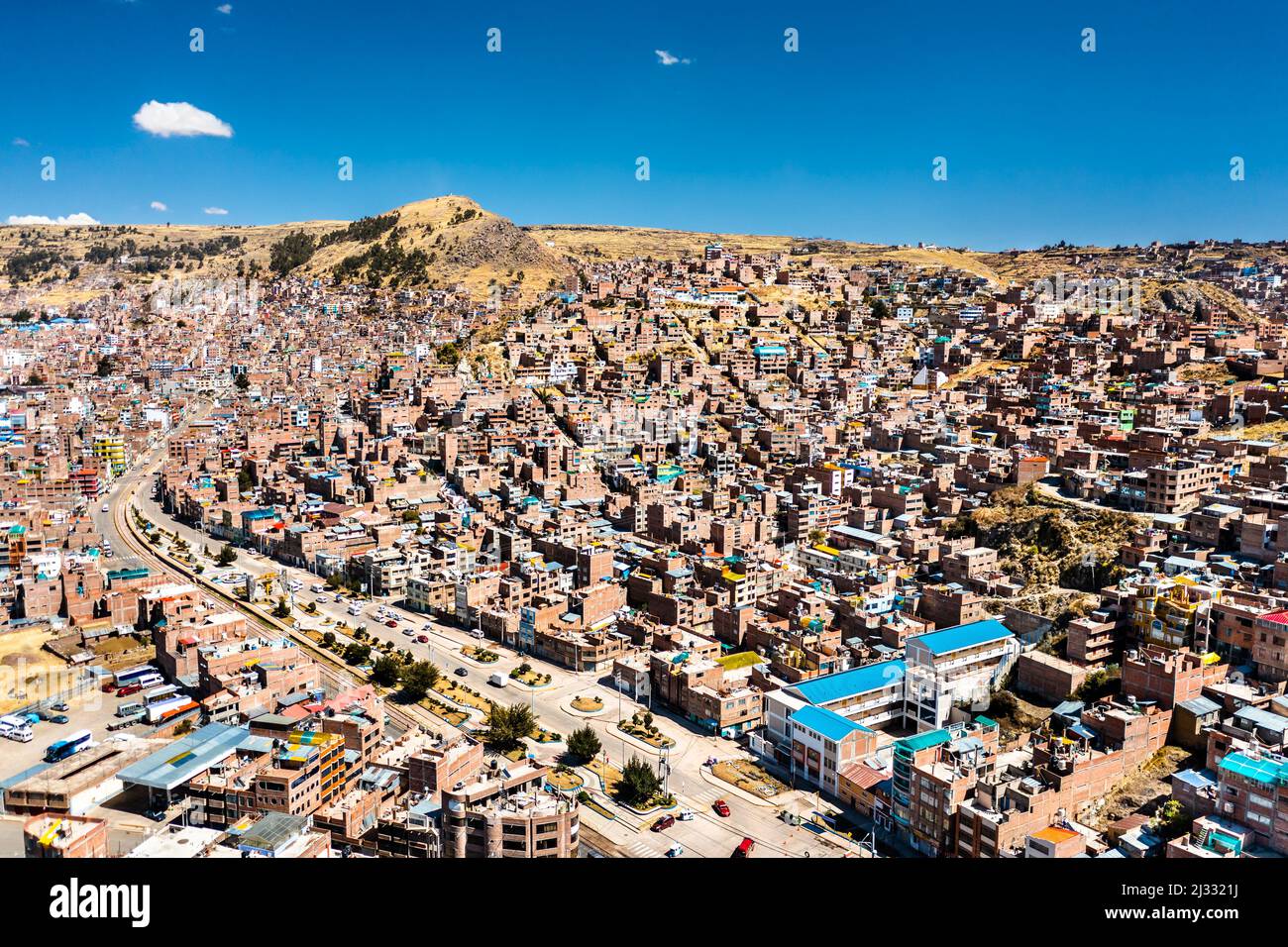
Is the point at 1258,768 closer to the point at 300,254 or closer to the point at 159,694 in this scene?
the point at 159,694

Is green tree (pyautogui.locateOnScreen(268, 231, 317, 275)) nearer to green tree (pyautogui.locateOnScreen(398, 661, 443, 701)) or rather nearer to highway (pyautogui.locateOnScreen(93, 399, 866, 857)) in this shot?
highway (pyautogui.locateOnScreen(93, 399, 866, 857))

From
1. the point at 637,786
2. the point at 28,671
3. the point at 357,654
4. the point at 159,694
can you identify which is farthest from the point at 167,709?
the point at 637,786

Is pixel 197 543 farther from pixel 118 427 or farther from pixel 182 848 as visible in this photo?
pixel 182 848

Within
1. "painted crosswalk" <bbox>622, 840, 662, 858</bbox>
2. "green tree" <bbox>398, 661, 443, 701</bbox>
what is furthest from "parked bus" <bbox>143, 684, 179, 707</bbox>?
"painted crosswalk" <bbox>622, 840, 662, 858</bbox>

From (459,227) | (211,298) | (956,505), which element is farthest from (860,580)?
(211,298)

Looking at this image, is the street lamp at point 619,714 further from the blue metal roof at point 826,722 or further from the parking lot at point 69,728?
the parking lot at point 69,728

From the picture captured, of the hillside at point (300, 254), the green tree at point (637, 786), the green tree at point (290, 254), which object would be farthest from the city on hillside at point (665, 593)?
the green tree at point (290, 254)
